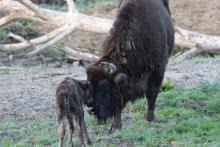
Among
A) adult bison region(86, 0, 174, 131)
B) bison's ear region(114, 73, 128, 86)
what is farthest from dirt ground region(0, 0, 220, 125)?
bison's ear region(114, 73, 128, 86)

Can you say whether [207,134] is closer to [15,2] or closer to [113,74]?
[113,74]

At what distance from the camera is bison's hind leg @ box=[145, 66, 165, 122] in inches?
384

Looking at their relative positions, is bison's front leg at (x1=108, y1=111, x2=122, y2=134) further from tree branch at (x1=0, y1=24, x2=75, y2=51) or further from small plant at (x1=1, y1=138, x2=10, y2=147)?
tree branch at (x1=0, y1=24, x2=75, y2=51)

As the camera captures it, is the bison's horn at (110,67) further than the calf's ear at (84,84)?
Yes

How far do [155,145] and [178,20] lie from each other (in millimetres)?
11516

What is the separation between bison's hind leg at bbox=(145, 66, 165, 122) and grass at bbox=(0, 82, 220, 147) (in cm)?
14

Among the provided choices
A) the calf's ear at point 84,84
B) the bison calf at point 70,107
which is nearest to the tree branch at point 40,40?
the calf's ear at point 84,84

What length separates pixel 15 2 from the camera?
16.0 meters

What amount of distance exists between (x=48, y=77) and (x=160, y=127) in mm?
4413

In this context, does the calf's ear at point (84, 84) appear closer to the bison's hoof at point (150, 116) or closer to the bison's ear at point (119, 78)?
the bison's ear at point (119, 78)

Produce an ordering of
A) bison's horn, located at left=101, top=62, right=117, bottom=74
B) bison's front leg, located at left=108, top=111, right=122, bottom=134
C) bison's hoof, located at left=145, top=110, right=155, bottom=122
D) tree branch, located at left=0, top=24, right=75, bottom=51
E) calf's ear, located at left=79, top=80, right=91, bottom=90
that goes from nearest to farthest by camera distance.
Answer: calf's ear, located at left=79, top=80, right=91, bottom=90, bison's horn, located at left=101, top=62, right=117, bottom=74, bison's front leg, located at left=108, top=111, right=122, bottom=134, bison's hoof, located at left=145, top=110, right=155, bottom=122, tree branch, located at left=0, top=24, right=75, bottom=51

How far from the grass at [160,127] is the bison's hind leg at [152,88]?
0.14 m

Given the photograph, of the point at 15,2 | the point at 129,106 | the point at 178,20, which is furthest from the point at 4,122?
the point at 178,20

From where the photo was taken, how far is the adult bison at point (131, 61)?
28.6ft
